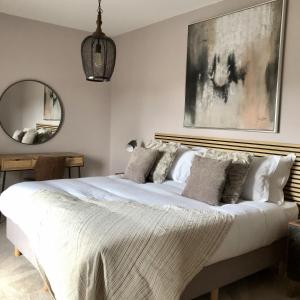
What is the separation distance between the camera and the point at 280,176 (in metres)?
2.90

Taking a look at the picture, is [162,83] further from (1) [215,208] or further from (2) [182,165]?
(1) [215,208]

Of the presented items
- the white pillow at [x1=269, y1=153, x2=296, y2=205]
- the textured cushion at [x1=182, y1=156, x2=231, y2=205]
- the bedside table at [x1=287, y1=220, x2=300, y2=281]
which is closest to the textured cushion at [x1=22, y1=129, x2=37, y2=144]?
the textured cushion at [x1=182, y1=156, x2=231, y2=205]

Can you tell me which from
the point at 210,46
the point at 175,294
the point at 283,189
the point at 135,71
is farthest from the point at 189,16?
the point at 175,294

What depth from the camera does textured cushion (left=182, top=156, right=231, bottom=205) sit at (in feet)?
8.78

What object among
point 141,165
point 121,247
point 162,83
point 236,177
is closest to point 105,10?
point 162,83

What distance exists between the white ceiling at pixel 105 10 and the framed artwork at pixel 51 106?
978mm

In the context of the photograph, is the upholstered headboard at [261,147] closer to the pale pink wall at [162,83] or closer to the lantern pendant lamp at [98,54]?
the pale pink wall at [162,83]

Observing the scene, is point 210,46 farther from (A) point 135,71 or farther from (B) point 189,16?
(A) point 135,71

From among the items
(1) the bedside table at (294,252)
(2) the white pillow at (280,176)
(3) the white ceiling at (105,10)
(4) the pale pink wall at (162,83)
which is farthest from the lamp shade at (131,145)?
(1) the bedside table at (294,252)

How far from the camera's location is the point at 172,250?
6.48ft

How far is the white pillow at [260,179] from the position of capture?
283 cm

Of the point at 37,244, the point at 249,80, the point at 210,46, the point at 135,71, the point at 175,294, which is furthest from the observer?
the point at 135,71

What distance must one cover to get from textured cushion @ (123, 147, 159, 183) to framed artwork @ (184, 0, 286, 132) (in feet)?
2.27

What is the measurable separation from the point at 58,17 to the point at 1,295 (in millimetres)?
3374
